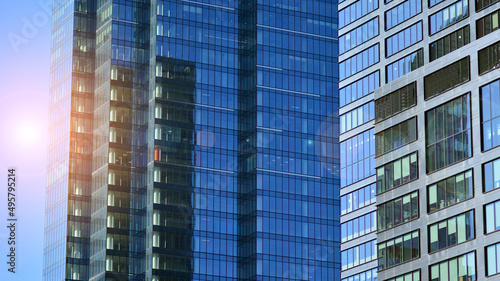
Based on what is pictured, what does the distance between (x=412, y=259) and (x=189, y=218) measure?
108 metres

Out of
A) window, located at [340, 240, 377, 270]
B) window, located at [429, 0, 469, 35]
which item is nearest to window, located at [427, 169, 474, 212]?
window, located at [429, 0, 469, 35]

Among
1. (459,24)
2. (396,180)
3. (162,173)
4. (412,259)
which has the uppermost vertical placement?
(162,173)

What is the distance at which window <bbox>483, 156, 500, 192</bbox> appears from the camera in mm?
81875

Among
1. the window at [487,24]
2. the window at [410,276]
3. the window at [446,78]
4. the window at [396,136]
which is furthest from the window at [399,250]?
the window at [487,24]

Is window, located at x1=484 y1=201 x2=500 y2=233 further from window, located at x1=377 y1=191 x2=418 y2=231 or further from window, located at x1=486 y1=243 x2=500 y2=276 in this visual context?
window, located at x1=377 y1=191 x2=418 y2=231

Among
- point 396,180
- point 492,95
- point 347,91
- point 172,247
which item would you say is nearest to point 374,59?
point 347,91

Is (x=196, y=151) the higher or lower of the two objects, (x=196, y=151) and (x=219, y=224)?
the higher

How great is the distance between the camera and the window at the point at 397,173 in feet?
300

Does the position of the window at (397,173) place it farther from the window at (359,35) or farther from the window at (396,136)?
the window at (359,35)

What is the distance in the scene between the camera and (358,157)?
384 ft

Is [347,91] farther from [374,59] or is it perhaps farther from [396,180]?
[396,180]

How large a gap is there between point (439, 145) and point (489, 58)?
26.4ft

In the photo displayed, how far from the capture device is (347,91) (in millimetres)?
120688

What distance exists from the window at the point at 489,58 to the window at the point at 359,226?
117 feet
